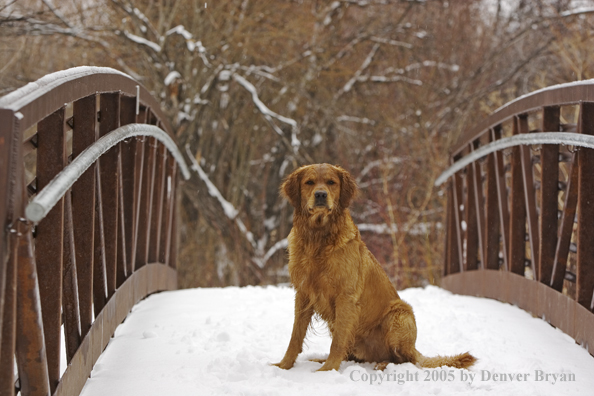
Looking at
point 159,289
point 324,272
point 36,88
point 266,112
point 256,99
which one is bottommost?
point 159,289

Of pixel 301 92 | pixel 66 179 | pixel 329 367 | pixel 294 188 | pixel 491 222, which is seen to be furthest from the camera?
pixel 301 92

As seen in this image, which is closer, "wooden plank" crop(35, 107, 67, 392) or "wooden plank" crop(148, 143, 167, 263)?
"wooden plank" crop(35, 107, 67, 392)

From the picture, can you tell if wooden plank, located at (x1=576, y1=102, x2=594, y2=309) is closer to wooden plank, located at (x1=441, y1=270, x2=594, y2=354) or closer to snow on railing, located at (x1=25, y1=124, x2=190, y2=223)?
wooden plank, located at (x1=441, y1=270, x2=594, y2=354)

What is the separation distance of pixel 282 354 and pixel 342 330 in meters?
0.49

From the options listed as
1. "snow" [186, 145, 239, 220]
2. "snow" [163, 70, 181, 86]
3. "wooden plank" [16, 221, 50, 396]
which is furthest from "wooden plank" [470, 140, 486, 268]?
"snow" [186, 145, 239, 220]

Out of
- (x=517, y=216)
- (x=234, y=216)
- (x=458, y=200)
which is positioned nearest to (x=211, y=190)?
(x=234, y=216)

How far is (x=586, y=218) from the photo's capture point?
12.9 feet

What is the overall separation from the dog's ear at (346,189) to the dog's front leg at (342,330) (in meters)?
0.57

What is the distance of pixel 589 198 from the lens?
393 centimetres

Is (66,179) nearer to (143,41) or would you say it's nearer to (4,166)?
(4,166)

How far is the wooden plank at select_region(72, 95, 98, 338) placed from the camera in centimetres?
319

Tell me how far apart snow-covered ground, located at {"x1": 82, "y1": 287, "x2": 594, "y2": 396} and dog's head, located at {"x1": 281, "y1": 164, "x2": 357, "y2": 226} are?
862mm

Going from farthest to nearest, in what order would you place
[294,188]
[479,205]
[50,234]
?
[479,205] < [294,188] < [50,234]

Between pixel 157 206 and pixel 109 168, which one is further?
pixel 157 206
